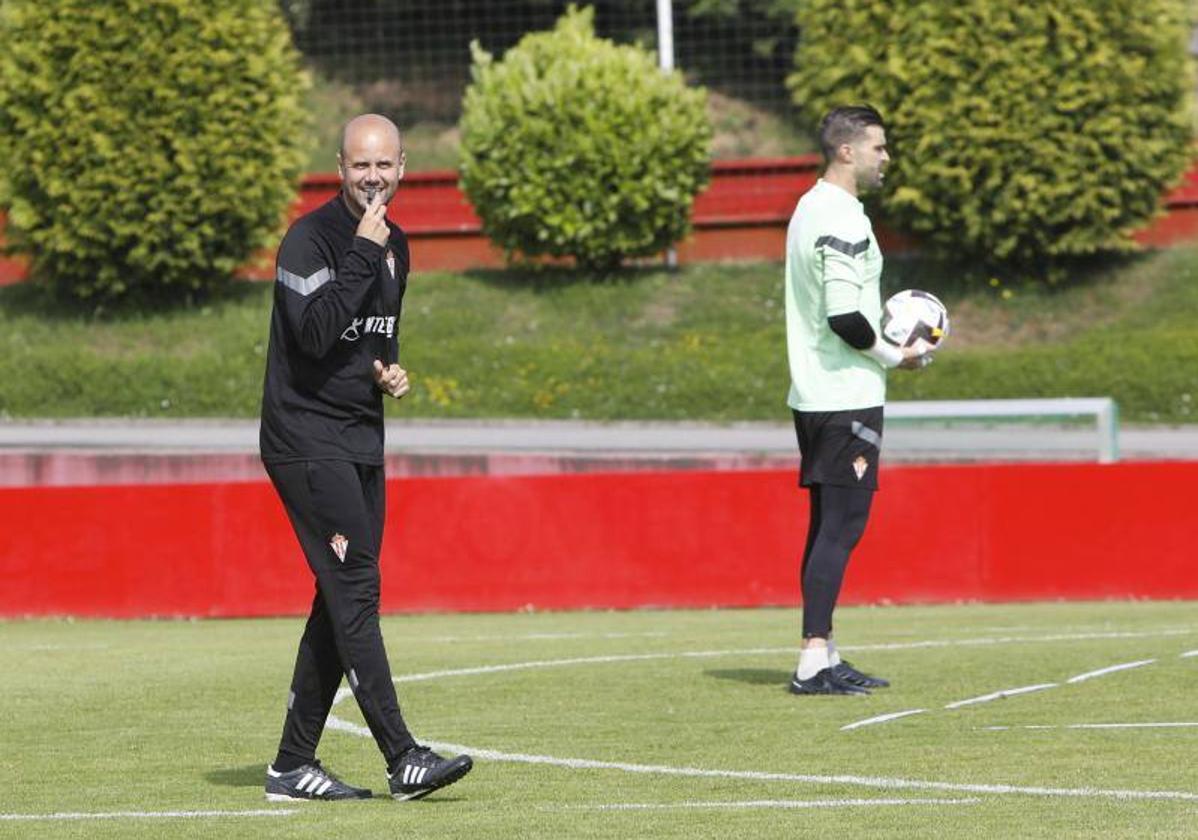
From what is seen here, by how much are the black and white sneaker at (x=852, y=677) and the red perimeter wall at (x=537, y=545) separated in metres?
5.95

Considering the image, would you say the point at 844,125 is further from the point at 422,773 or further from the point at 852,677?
the point at 422,773

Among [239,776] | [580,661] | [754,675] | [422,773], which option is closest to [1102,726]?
[754,675]

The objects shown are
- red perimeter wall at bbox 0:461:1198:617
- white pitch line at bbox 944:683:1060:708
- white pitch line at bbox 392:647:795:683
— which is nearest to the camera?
white pitch line at bbox 944:683:1060:708

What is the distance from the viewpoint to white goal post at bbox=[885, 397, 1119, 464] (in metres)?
17.8

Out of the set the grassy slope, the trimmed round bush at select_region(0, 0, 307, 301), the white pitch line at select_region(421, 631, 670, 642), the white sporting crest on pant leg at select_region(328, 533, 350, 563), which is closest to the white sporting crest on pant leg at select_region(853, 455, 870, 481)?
the white sporting crest on pant leg at select_region(328, 533, 350, 563)

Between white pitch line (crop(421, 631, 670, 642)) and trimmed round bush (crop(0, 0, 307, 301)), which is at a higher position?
trimmed round bush (crop(0, 0, 307, 301))

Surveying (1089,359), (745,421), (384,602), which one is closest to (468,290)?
(745,421)

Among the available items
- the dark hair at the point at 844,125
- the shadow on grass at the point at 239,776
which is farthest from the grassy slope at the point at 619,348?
the shadow on grass at the point at 239,776

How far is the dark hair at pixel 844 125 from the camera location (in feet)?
31.0

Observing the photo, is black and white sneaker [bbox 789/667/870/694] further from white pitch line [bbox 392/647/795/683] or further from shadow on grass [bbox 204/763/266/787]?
shadow on grass [bbox 204/763/266/787]

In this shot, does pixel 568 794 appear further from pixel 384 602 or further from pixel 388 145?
pixel 384 602

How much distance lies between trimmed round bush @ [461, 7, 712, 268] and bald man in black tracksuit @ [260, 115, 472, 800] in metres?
24.6

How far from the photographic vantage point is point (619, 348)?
3025 cm

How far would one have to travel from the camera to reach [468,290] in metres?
32.6
